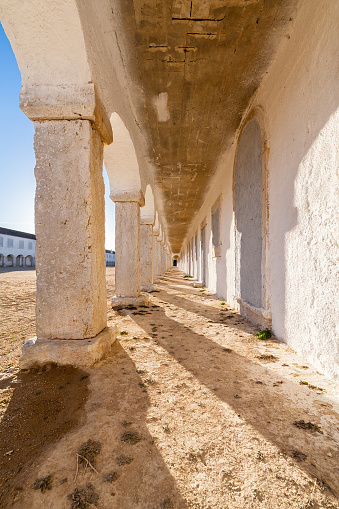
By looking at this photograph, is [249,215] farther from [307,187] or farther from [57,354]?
[57,354]

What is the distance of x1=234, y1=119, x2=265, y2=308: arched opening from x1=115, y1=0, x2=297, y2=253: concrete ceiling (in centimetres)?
74

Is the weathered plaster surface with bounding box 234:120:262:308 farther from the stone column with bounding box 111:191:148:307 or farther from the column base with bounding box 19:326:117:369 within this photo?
the column base with bounding box 19:326:117:369

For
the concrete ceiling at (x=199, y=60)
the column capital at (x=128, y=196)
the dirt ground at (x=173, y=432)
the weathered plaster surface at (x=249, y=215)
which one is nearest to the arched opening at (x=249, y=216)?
the weathered plaster surface at (x=249, y=215)

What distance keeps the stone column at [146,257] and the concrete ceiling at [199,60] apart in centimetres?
285

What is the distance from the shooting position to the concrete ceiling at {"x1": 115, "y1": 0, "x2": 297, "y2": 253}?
2.63m

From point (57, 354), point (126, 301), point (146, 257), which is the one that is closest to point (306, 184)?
point (57, 354)

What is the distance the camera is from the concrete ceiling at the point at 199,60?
2635 mm

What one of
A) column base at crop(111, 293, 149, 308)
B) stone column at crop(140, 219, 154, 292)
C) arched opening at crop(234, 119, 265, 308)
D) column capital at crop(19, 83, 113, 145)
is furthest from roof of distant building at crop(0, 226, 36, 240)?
column capital at crop(19, 83, 113, 145)

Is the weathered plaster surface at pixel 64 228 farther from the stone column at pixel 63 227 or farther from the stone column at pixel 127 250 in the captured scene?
the stone column at pixel 127 250

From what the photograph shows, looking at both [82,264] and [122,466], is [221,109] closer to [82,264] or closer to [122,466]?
[82,264]

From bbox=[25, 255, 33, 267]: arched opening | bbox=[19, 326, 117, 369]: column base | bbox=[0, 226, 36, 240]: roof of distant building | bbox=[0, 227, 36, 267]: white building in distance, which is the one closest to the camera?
bbox=[19, 326, 117, 369]: column base

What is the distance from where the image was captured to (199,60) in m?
3.28

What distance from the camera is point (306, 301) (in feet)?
8.17

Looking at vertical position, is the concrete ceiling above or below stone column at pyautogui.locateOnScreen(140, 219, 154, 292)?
above
